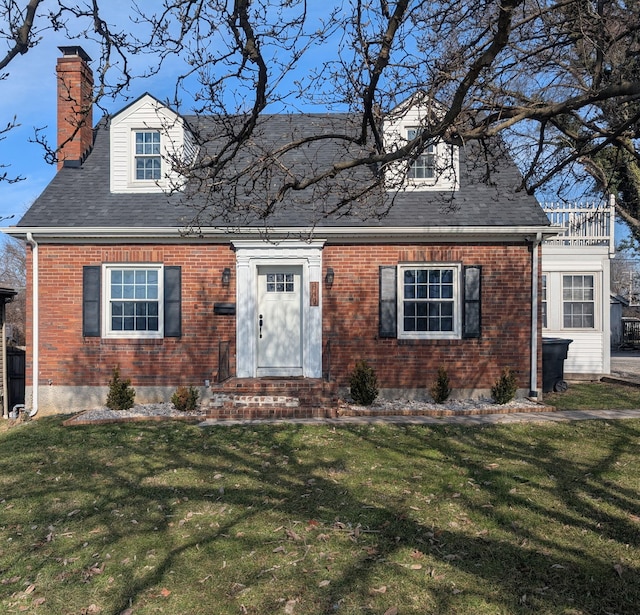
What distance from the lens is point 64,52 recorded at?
39.1 feet

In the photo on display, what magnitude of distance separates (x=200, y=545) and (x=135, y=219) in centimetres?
771

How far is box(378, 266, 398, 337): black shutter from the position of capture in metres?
10.4

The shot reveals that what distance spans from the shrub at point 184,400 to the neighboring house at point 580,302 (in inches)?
359

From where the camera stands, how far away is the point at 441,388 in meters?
10.0

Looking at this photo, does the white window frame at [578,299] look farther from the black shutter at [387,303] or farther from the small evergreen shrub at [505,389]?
the black shutter at [387,303]

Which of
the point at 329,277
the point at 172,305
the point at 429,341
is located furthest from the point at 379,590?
the point at 172,305

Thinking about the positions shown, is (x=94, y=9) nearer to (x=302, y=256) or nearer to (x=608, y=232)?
(x=302, y=256)

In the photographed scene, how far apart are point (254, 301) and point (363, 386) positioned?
8.96 feet

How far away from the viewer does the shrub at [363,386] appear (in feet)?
32.2

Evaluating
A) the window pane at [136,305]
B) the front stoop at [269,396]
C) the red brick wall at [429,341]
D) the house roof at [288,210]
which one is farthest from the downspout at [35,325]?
the red brick wall at [429,341]

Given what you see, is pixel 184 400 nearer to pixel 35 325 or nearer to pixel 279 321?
pixel 279 321

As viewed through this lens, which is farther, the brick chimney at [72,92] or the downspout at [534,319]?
the brick chimney at [72,92]

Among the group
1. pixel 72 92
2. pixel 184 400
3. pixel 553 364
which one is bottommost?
pixel 184 400

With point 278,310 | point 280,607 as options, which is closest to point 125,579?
point 280,607
